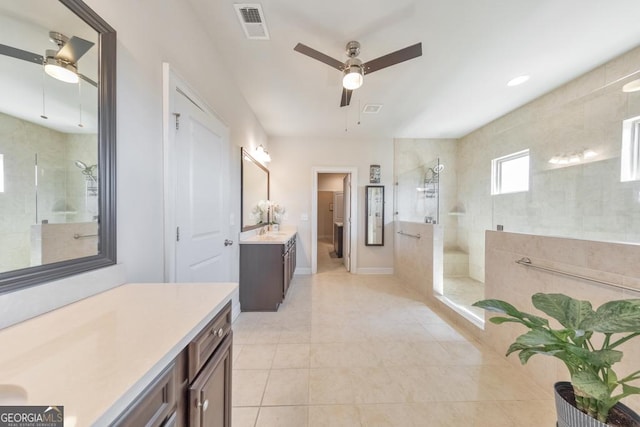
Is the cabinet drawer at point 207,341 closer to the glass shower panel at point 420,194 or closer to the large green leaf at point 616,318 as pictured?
the large green leaf at point 616,318

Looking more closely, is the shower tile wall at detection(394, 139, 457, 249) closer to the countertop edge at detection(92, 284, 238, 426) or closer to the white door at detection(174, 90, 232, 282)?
the white door at detection(174, 90, 232, 282)

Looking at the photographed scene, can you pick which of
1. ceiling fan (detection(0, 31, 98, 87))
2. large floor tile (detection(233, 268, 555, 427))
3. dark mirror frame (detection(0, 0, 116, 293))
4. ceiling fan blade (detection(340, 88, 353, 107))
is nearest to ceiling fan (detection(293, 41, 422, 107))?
ceiling fan blade (detection(340, 88, 353, 107))

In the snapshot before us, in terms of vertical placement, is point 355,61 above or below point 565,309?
above

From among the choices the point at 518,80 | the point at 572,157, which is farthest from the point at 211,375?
the point at 518,80

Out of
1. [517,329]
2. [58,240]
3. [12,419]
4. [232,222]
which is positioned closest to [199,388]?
[12,419]

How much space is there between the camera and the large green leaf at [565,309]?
2.72ft

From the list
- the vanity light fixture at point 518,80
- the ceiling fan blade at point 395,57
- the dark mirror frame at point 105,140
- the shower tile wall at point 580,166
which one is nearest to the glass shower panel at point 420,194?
the shower tile wall at point 580,166

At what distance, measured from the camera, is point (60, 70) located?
0.87 meters

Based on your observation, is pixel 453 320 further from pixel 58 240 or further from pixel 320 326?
pixel 58 240

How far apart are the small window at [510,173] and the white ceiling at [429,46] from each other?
0.75 metres

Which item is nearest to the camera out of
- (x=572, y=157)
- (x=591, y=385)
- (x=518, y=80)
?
(x=591, y=385)

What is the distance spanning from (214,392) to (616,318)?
1430mm

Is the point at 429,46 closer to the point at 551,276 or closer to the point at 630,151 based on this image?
the point at 630,151

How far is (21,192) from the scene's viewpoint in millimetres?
751
